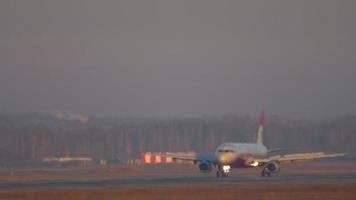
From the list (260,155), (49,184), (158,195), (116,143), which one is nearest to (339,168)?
(260,155)

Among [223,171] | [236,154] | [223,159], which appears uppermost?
[236,154]

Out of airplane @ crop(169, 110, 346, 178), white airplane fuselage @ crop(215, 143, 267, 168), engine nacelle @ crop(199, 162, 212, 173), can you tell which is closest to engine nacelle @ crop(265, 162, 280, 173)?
airplane @ crop(169, 110, 346, 178)

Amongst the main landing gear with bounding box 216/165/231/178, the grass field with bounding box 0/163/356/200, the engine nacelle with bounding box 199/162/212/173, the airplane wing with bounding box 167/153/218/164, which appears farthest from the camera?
the engine nacelle with bounding box 199/162/212/173

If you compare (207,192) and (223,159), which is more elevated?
(223,159)

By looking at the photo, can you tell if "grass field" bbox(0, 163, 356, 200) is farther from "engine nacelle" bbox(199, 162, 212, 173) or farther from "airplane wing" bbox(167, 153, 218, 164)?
"engine nacelle" bbox(199, 162, 212, 173)

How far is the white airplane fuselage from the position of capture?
4003 inches

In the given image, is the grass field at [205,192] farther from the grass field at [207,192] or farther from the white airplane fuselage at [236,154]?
the white airplane fuselage at [236,154]

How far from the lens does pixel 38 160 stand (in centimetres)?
14838

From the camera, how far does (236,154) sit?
102188mm

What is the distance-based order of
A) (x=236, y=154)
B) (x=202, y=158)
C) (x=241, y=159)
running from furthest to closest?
(x=202, y=158), (x=241, y=159), (x=236, y=154)

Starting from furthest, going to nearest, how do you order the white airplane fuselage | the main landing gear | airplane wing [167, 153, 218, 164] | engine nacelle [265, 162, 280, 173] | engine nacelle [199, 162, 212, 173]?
engine nacelle [199, 162, 212, 173] → airplane wing [167, 153, 218, 164] → the white airplane fuselage → engine nacelle [265, 162, 280, 173] → the main landing gear

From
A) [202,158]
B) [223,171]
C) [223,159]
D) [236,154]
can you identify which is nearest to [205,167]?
[202,158]

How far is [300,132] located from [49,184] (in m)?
97.8

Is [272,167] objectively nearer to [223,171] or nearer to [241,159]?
[241,159]
